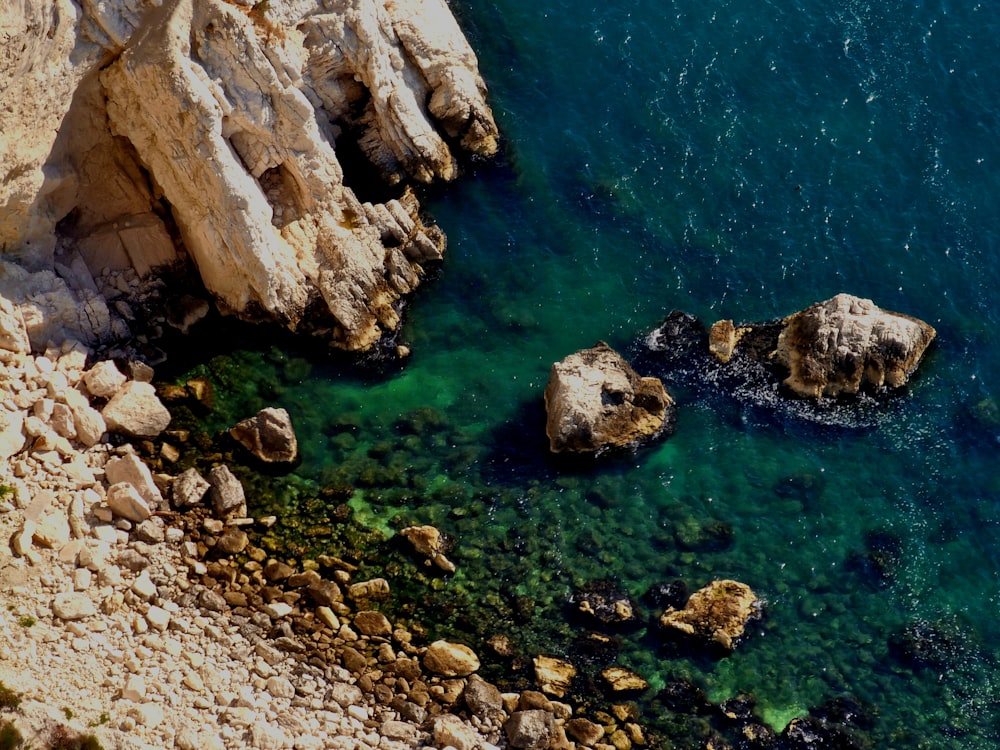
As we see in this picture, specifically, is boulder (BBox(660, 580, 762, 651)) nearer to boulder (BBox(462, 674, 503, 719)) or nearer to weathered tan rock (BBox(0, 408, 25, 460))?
boulder (BBox(462, 674, 503, 719))

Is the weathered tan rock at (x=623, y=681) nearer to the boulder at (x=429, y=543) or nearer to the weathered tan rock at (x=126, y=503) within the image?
the boulder at (x=429, y=543)

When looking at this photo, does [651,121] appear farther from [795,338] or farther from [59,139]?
[59,139]

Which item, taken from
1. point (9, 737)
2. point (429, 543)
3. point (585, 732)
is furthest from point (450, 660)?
point (9, 737)

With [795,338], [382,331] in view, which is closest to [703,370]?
[795,338]

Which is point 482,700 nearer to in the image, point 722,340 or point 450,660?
point 450,660

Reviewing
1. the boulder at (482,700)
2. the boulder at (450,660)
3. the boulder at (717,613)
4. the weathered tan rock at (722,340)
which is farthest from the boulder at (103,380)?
the weathered tan rock at (722,340)

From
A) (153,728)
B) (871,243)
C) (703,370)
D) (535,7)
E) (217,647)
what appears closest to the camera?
(153,728)
